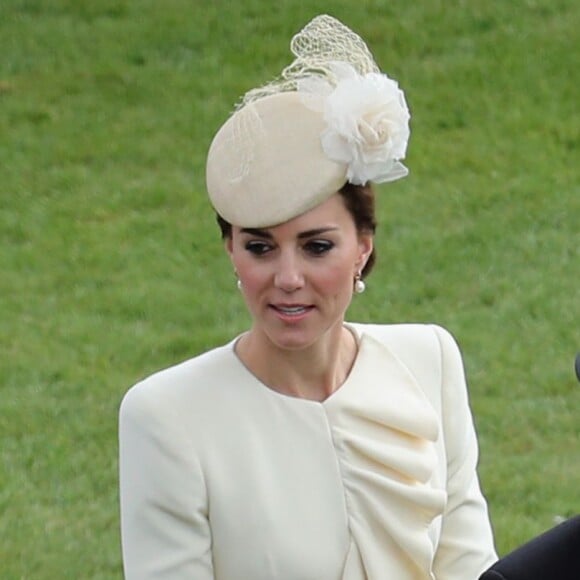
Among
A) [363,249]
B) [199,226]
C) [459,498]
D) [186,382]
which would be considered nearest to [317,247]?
[363,249]

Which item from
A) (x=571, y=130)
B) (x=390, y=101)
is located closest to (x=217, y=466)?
(x=390, y=101)

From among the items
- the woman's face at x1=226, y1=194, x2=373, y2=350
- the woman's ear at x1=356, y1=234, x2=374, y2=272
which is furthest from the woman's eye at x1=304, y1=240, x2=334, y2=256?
the woman's ear at x1=356, y1=234, x2=374, y2=272

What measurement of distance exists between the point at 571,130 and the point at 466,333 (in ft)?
7.64

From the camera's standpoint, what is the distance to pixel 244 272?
3.34m

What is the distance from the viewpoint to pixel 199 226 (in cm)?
892

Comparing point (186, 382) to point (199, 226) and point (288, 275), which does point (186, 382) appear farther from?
point (199, 226)

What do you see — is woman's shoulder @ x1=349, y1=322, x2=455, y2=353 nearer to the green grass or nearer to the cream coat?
the cream coat

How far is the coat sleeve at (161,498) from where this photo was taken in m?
3.38

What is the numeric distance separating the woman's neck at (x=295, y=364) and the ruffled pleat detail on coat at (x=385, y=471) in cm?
4

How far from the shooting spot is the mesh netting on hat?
3.49 meters

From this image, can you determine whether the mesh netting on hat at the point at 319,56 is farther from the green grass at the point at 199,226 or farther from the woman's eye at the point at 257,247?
the green grass at the point at 199,226

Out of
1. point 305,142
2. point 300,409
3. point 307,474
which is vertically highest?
point 305,142

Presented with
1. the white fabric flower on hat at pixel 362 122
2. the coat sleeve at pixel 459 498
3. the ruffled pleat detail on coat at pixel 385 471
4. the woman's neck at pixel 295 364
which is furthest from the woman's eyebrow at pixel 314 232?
the coat sleeve at pixel 459 498

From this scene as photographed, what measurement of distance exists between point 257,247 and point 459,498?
0.70 m
